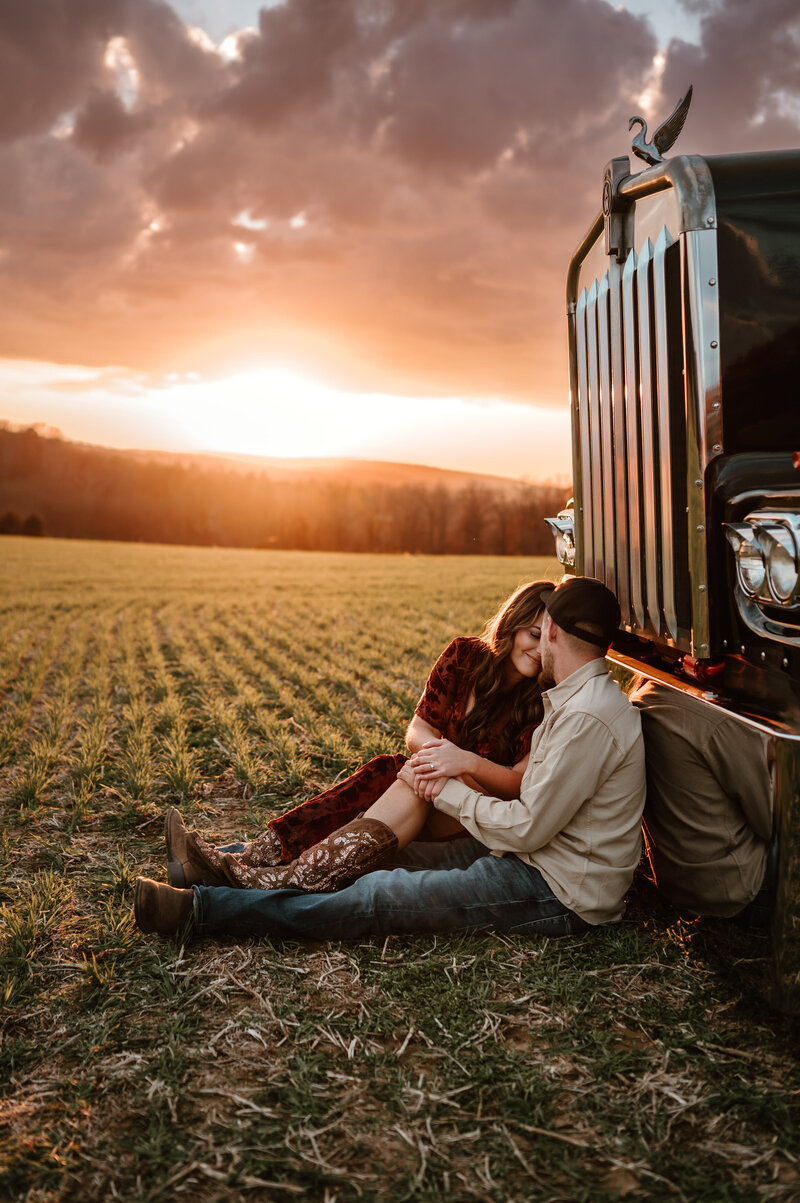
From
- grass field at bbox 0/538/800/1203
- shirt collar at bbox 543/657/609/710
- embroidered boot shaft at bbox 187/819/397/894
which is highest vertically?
shirt collar at bbox 543/657/609/710

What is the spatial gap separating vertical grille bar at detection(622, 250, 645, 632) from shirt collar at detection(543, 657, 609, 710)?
518 mm

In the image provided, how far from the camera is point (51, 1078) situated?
262 cm

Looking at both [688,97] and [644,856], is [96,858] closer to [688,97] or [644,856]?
[644,856]

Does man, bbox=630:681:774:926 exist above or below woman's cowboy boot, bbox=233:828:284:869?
above

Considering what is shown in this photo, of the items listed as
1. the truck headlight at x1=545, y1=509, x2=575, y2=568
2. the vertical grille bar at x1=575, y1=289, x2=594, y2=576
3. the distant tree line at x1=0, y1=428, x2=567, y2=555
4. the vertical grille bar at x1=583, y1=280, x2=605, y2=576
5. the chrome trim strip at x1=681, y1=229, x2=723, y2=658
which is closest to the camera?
the chrome trim strip at x1=681, y1=229, x2=723, y2=658

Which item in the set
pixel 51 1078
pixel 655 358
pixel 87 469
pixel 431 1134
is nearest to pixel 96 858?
pixel 51 1078

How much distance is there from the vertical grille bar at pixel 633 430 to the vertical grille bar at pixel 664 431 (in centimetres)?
28

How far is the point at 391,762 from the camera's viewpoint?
4.05 meters

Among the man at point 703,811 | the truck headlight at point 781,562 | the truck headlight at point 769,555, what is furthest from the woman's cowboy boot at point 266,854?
the truck headlight at point 781,562

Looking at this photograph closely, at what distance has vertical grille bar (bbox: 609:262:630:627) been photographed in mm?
3871

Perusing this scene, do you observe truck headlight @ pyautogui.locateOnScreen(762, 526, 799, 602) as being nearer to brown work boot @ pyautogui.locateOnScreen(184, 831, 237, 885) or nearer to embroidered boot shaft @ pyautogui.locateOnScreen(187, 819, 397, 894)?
embroidered boot shaft @ pyautogui.locateOnScreen(187, 819, 397, 894)

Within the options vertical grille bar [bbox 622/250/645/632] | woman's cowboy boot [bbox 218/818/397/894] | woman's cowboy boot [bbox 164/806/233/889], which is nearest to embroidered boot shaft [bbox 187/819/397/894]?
woman's cowboy boot [bbox 218/818/397/894]

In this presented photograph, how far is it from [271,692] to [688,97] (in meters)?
6.36

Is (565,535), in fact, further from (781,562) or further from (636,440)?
(781,562)
